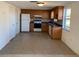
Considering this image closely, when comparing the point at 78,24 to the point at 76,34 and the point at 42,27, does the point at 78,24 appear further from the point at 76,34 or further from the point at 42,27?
the point at 42,27

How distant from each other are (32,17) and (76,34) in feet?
27.9

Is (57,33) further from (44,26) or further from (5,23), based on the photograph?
(44,26)

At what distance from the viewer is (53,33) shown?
962 centimetres

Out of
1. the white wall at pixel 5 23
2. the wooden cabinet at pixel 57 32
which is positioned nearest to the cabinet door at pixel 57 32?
the wooden cabinet at pixel 57 32

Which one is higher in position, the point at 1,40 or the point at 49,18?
the point at 49,18

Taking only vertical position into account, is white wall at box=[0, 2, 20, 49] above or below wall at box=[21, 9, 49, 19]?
below

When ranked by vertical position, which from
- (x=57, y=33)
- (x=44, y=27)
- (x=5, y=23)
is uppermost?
(x=5, y=23)

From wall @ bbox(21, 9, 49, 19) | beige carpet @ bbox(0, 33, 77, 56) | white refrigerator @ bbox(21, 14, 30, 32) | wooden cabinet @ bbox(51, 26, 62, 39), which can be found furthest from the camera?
wall @ bbox(21, 9, 49, 19)

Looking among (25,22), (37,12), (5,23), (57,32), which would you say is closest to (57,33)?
(57,32)

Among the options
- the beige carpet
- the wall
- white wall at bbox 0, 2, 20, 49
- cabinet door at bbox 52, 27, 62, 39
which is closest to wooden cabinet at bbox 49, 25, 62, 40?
cabinet door at bbox 52, 27, 62, 39

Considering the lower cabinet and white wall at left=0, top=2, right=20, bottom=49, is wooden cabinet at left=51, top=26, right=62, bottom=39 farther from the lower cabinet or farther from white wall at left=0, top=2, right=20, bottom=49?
the lower cabinet

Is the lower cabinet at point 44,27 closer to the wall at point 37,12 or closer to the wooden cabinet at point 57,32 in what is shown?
the wall at point 37,12

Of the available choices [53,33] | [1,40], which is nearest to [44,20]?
[53,33]

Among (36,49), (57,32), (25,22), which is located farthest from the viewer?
→ (25,22)
